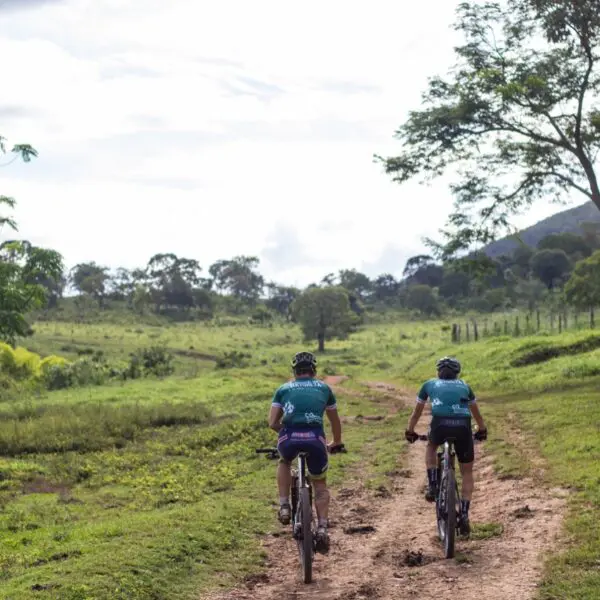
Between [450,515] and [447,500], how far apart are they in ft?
0.67

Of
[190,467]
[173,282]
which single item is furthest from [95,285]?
[190,467]

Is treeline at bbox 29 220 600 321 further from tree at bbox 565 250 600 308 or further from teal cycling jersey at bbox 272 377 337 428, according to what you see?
teal cycling jersey at bbox 272 377 337 428

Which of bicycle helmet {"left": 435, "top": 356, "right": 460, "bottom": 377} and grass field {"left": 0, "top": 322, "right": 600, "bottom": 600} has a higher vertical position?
bicycle helmet {"left": 435, "top": 356, "right": 460, "bottom": 377}

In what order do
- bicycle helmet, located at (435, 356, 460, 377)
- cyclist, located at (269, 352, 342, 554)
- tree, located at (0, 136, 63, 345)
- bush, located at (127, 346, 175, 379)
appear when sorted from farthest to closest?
bush, located at (127, 346, 175, 379)
tree, located at (0, 136, 63, 345)
bicycle helmet, located at (435, 356, 460, 377)
cyclist, located at (269, 352, 342, 554)

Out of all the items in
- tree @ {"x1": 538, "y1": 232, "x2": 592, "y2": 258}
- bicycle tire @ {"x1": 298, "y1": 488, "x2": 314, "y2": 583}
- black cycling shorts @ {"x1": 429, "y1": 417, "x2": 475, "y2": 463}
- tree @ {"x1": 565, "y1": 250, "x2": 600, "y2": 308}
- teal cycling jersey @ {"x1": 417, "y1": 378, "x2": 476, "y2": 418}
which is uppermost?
tree @ {"x1": 538, "y1": 232, "x2": 592, "y2": 258}

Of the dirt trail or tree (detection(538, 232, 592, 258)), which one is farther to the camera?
tree (detection(538, 232, 592, 258))

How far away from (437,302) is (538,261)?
16.6 m

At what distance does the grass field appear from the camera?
350 inches

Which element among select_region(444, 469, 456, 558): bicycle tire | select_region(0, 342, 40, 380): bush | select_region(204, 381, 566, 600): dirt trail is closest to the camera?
select_region(204, 381, 566, 600): dirt trail

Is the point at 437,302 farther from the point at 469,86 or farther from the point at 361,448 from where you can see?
the point at 361,448

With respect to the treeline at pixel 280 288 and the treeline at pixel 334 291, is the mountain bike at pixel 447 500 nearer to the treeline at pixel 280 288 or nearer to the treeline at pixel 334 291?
the treeline at pixel 334 291

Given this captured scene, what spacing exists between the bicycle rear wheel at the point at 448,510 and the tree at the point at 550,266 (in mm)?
110558

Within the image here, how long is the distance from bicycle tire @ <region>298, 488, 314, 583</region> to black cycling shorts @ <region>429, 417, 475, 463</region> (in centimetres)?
206

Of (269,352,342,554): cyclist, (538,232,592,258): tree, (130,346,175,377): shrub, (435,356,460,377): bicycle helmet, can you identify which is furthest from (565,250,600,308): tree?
(538,232,592,258): tree
